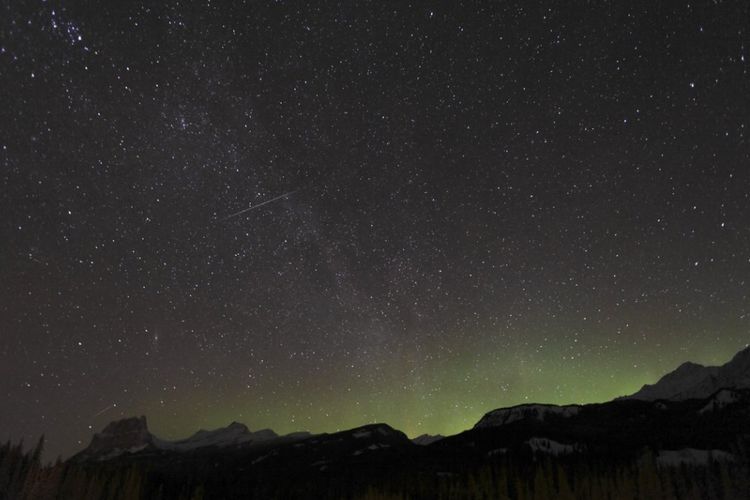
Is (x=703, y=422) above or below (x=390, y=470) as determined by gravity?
above

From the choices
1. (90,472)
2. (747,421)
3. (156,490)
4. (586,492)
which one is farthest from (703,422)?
(90,472)

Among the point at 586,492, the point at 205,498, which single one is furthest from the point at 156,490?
the point at 586,492

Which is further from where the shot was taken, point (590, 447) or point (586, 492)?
point (590, 447)

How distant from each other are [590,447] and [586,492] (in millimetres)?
81041

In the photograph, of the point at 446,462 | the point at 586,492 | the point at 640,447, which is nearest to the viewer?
the point at 586,492

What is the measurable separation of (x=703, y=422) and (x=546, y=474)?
89.3 metres

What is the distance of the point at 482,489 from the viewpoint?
449 ft

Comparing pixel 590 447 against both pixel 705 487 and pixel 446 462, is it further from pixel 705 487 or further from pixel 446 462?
pixel 705 487

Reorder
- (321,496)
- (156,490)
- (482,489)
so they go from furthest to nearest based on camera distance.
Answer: (321,496) → (156,490) → (482,489)

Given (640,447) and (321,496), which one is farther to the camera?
(640,447)

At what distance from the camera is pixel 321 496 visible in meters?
161

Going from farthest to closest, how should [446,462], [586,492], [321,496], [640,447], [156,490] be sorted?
[446,462] → [640,447] → [321,496] → [156,490] → [586,492]

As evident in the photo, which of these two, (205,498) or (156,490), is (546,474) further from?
(156,490)

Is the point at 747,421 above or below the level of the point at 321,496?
above
